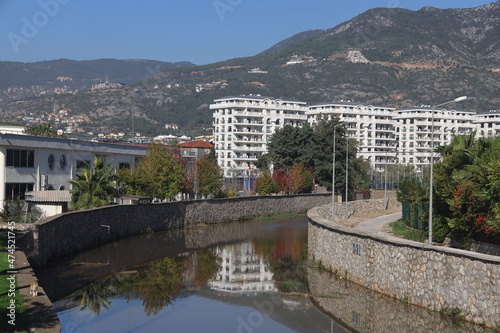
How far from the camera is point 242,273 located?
33156 mm

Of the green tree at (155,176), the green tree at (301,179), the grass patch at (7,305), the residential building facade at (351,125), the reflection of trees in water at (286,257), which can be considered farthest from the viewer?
the residential building facade at (351,125)

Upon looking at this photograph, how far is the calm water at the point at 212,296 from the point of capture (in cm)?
2227

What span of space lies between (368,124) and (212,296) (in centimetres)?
11557

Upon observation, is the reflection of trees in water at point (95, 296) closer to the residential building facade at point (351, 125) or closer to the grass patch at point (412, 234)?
the grass patch at point (412, 234)

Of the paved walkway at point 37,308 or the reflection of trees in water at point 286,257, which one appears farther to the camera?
the reflection of trees in water at point 286,257

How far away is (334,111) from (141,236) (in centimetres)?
9750

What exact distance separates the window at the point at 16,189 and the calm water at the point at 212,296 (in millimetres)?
7618

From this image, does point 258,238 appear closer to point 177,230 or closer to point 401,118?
point 177,230

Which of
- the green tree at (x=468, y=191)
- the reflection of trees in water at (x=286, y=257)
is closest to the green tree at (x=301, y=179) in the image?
the reflection of trees in water at (x=286, y=257)

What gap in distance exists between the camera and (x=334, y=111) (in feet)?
454

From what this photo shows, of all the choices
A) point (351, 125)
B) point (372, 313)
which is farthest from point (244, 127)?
point (372, 313)

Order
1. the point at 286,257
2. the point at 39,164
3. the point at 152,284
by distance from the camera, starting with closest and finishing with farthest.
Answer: the point at 152,284, the point at 286,257, the point at 39,164

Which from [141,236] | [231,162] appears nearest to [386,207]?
[141,236]

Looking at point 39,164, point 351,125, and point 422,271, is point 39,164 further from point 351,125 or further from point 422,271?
point 351,125
